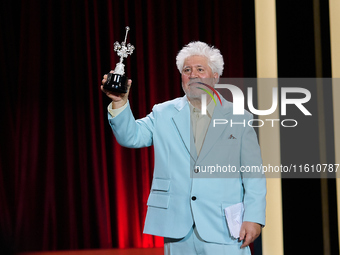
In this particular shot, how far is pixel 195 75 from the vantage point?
173cm

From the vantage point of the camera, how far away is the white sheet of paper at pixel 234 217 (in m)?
1.62

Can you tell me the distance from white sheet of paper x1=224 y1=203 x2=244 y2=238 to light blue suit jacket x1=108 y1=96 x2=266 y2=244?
0.02 metres

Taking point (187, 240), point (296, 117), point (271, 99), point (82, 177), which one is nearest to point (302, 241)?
point (296, 117)

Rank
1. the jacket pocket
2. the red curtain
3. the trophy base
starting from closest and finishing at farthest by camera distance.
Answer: the trophy base → the jacket pocket → the red curtain

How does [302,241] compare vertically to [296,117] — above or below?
below

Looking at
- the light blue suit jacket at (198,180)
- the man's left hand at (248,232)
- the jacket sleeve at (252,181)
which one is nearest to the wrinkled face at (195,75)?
the light blue suit jacket at (198,180)

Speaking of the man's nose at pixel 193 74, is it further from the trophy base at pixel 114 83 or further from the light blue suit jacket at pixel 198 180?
the trophy base at pixel 114 83

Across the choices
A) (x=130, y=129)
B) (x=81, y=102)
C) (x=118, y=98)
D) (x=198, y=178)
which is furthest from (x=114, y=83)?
(x=81, y=102)

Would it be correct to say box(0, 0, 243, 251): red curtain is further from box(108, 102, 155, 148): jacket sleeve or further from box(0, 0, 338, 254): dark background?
box(108, 102, 155, 148): jacket sleeve

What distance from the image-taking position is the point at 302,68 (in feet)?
8.64

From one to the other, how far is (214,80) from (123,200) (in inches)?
76.1

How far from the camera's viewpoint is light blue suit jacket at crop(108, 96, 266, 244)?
1619 mm

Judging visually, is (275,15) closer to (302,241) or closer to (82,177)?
(302,241)

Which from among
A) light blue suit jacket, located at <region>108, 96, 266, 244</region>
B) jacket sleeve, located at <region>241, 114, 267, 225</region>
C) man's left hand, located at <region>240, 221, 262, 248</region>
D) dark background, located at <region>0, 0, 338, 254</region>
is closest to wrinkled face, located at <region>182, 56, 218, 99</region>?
light blue suit jacket, located at <region>108, 96, 266, 244</region>
